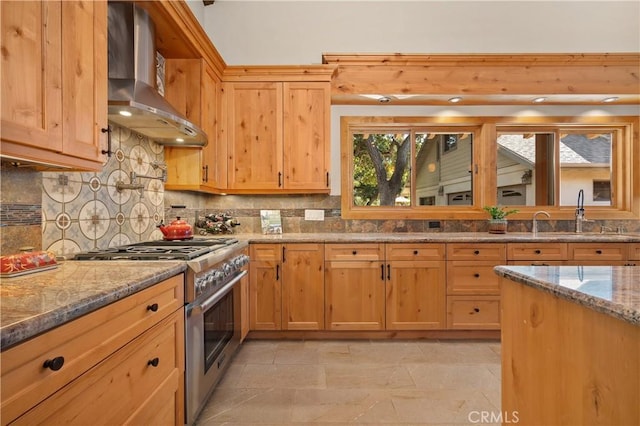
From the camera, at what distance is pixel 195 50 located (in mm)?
2414

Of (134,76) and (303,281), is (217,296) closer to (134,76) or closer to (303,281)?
(303,281)

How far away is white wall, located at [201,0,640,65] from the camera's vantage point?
3342 mm

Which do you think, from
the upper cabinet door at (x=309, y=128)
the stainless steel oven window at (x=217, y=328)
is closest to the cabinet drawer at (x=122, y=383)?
the stainless steel oven window at (x=217, y=328)

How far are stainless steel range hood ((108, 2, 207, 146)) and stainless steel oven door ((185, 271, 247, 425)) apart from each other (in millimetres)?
1111

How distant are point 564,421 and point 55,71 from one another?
2.23 m

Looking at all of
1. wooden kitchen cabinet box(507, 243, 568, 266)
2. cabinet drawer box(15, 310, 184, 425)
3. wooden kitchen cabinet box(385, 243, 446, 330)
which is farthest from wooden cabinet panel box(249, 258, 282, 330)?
wooden kitchen cabinet box(507, 243, 568, 266)

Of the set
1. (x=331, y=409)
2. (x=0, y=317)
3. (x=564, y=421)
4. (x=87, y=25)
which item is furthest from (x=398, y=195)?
(x=0, y=317)

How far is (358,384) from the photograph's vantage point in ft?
6.88

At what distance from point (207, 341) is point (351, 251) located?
4.71 ft

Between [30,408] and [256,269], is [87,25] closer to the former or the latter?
[30,408]

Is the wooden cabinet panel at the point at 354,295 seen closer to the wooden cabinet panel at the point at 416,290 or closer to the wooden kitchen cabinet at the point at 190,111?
the wooden cabinet panel at the point at 416,290

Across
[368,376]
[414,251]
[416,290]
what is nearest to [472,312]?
[416,290]

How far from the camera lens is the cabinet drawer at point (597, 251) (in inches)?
108

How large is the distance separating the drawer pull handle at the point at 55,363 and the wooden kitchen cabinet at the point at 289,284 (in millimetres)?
1970
